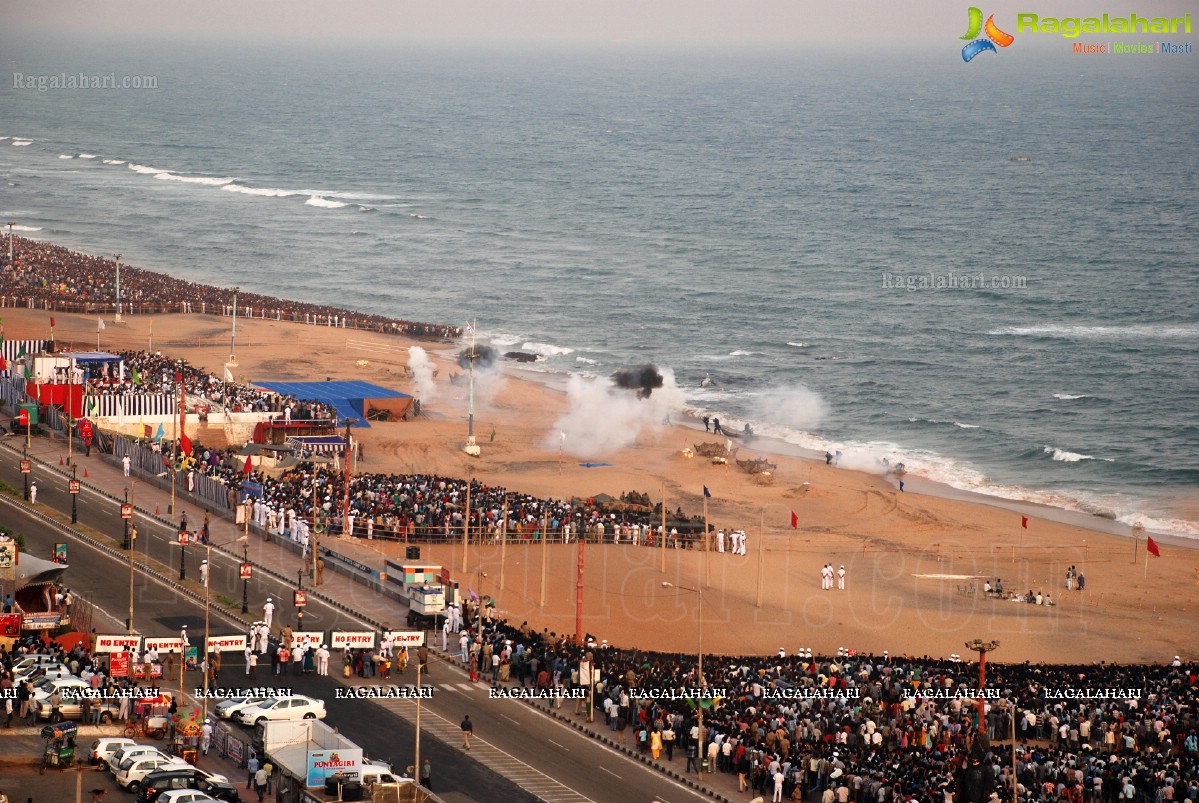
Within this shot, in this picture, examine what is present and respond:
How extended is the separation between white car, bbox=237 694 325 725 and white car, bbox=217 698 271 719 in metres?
0.14

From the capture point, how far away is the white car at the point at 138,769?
38469 millimetres

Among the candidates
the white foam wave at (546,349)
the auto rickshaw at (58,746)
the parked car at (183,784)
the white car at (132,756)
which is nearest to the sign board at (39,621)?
the auto rickshaw at (58,746)

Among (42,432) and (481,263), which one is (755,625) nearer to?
(42,432)

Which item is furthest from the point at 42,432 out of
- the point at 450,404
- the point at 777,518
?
the point at 777,518

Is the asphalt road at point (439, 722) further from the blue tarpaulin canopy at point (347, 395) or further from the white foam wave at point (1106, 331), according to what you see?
the white foam wave at point (1106, 331)

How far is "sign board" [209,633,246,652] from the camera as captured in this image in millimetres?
48375

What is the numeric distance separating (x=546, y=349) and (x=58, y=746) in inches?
3148

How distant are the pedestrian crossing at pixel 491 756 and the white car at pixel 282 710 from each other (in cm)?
275

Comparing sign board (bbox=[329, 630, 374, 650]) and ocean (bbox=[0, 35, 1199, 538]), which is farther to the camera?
ocean (bbox=[0, 35, 1199, 538])

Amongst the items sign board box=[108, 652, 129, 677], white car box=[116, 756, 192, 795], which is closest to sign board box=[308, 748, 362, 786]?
white car box=[116, 756, 192, 795]

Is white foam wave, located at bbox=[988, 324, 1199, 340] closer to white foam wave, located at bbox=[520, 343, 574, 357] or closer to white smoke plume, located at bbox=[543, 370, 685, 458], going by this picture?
white foam wave, located at bbox=[520, 343, 574, 357]

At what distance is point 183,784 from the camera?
37812 mm

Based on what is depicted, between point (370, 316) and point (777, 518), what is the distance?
56.1m

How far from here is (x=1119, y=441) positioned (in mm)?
96562
